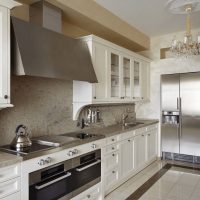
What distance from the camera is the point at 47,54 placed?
2154 millimetres

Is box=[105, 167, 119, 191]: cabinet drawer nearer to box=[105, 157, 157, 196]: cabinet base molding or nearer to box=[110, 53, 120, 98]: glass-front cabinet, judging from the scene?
box=[105, 157, 157, 196]: cabinet base molding

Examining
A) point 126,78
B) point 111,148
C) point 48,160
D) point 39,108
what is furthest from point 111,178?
point 126,78

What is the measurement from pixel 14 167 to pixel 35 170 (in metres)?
0.21

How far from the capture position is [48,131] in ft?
8.75

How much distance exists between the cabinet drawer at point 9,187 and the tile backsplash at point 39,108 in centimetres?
60

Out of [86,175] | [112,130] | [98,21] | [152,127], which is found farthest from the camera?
[152,127]

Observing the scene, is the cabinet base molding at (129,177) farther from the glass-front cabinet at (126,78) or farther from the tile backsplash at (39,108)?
the glass-front cabinet at (126,78)

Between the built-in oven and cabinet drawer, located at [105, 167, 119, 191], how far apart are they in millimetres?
247

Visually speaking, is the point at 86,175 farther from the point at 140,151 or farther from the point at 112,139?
the point at 140,151

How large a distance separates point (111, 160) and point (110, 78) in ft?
4.11

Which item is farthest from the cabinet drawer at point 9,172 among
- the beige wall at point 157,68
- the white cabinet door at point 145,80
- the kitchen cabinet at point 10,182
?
the beige wall at point 157,68

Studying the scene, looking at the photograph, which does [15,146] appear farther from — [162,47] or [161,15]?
[162,47]

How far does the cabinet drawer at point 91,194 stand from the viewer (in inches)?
89.9

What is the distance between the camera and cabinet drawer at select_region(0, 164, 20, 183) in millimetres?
1610
